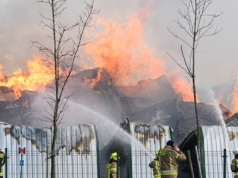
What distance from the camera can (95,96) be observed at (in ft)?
207

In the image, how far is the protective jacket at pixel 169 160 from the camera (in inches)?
577

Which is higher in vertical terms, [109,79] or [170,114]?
[109,79]

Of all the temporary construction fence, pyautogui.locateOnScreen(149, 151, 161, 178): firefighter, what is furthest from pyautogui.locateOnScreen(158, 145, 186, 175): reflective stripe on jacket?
the temporary construction fence

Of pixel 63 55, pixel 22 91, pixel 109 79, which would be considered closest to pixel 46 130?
pixel 63 55

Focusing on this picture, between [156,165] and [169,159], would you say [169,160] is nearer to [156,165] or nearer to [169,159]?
[169,159]

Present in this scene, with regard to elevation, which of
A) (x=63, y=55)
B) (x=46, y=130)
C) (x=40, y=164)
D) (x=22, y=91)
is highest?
(x=22, y=91)

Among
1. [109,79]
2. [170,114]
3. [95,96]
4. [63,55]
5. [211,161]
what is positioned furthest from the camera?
[109,79]

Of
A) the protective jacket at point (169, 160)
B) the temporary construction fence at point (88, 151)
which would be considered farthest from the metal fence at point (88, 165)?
the protective jacket at point (169, 160)

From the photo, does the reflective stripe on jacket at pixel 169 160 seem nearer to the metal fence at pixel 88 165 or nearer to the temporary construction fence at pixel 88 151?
the temporary construction fence at pixel 88 151

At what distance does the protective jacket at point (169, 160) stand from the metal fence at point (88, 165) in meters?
10.5

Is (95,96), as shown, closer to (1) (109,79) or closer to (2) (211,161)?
(1) (109,79)

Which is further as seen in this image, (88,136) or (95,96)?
(95,96)

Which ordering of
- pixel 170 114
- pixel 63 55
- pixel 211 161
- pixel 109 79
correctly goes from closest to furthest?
pixel 63 55
pixel 211 161
pixel 170 114
pixel 109 79

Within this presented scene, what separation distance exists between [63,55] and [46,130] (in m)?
7.39
